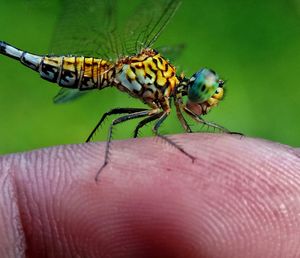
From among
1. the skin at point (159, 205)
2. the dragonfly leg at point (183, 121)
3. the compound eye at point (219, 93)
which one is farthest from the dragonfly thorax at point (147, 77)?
the skin at point (159, 205)

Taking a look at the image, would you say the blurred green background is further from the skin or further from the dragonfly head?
the skin

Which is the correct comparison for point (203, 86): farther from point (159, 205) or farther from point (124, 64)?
point (159, 205)

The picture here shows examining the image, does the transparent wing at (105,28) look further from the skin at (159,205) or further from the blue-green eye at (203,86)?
the skin at (159,205)

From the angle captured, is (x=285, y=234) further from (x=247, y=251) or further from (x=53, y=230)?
(x=53, y=230)

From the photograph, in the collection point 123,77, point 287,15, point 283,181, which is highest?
point 287,15

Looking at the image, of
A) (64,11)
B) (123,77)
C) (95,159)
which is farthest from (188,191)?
(64,11)

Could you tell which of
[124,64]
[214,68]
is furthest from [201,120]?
[214,68]

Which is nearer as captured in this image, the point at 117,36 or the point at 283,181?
the point at 283,181

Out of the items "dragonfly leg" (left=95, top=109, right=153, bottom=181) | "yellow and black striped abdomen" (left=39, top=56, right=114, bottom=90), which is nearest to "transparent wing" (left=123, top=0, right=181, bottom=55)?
"yellow and black striped abdomen" (left=39, top=56, right=114, bottom=90)
